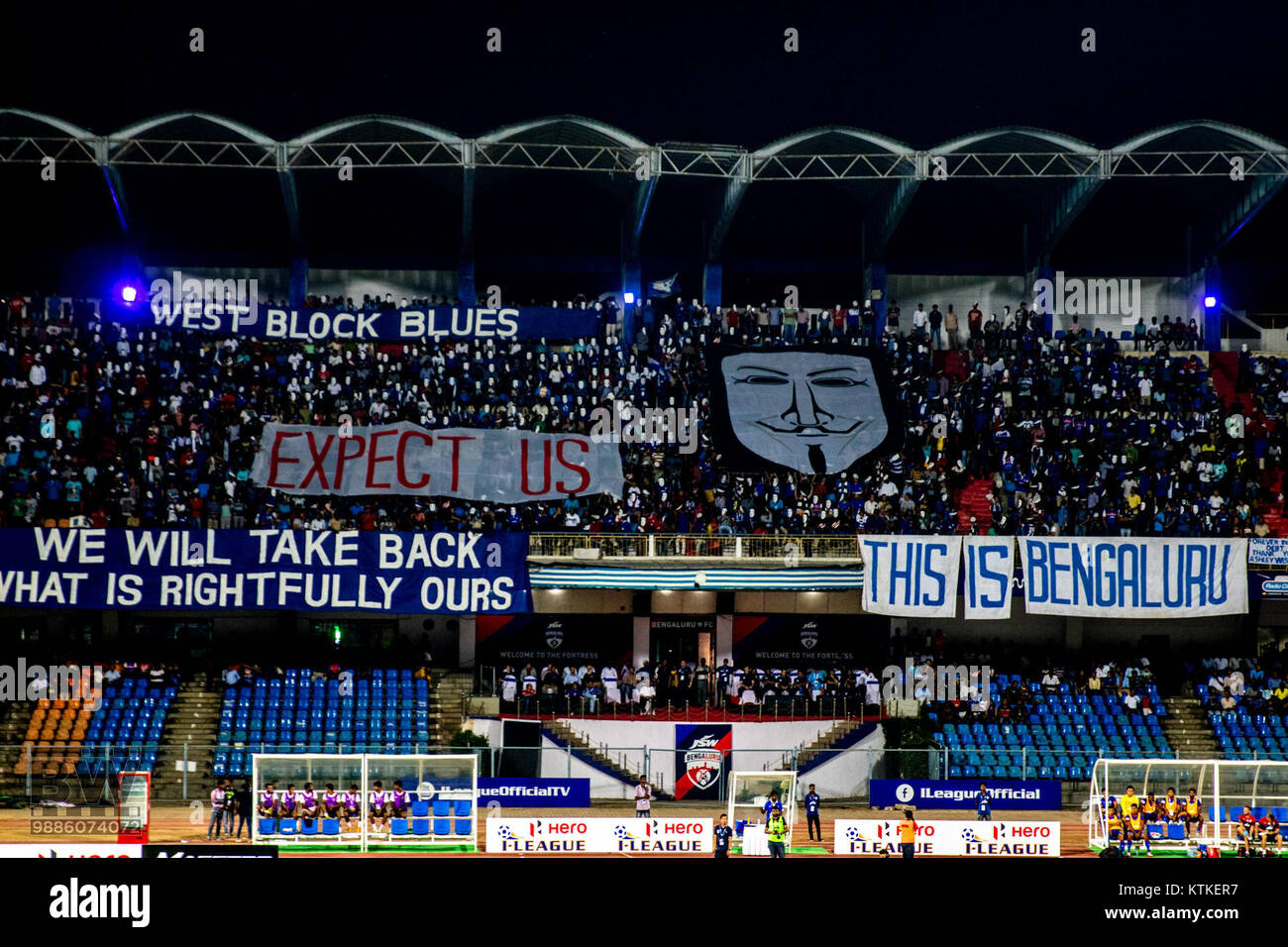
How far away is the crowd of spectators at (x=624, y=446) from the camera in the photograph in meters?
41.3

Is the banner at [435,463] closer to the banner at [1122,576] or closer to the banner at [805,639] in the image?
the banner at [805,639]

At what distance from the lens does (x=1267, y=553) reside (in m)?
40.0

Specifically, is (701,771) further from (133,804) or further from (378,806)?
(133,804)

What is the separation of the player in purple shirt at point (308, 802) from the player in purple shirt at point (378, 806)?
1.11 meters

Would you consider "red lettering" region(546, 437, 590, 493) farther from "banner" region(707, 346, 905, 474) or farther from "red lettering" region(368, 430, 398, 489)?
"red lettering" region(368, 430, 398, 489)

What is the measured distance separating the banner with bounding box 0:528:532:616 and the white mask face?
29.6 feet

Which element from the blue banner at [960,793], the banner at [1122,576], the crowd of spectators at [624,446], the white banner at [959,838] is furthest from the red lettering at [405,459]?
the white banner at [959,838]

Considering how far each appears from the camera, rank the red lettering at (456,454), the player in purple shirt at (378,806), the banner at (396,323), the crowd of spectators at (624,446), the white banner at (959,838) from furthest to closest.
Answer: the banner at (396,323) < the red lettering at (456,454) < the crowd of spectators at (624,446) < the player in purple shirt at (378,806) < the white banner at (959,838)

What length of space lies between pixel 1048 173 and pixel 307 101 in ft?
77.0

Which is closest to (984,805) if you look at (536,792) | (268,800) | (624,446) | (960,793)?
(960,793)

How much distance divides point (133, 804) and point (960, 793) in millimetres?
17800

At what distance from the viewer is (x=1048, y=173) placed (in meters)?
48.7
